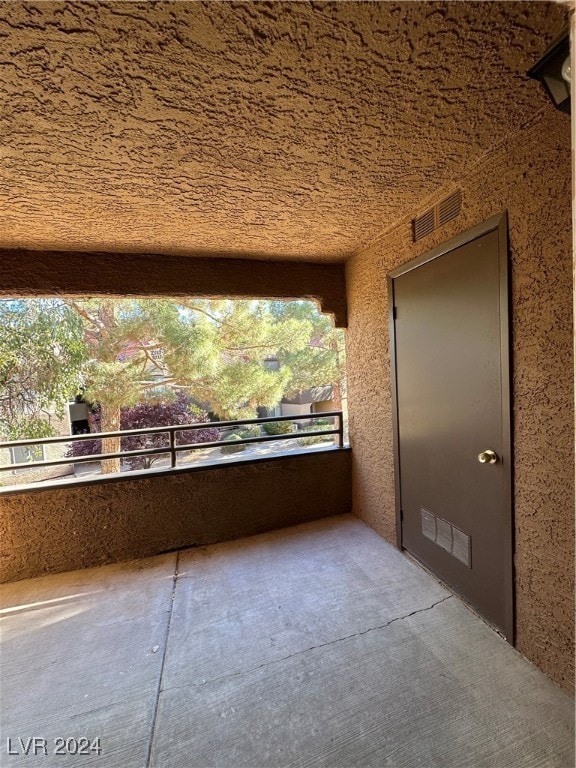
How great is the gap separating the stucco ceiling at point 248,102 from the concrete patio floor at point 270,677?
2.26 m

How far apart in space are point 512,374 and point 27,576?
330 centimetres

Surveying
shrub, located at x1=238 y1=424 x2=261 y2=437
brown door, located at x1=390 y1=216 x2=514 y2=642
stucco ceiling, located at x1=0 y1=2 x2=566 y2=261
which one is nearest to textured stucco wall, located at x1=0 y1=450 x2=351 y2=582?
brown door, located at x1=390 y1=216 x2=514 y2=642

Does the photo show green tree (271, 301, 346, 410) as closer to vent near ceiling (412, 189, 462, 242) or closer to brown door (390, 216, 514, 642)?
brown door (390, 216, 514, 642)

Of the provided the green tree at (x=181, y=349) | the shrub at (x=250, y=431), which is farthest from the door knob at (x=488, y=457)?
the shrub at (x=250, y=431)

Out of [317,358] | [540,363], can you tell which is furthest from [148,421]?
[540,363]

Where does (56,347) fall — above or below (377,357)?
above

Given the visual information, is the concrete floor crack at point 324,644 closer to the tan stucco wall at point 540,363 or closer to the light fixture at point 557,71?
the tan stucco wall at point 540,363

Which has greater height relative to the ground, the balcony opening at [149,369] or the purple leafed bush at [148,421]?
the balcony opening at [149,369]

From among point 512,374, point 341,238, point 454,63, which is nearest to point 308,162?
point 454,63

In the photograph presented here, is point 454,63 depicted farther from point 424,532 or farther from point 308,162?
point 424,532

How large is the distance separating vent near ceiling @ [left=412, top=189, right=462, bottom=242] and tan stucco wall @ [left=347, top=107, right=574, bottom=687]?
62 millimetres

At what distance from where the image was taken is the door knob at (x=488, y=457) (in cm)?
156

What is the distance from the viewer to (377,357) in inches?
99.1

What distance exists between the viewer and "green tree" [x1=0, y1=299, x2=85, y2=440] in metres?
4.01
